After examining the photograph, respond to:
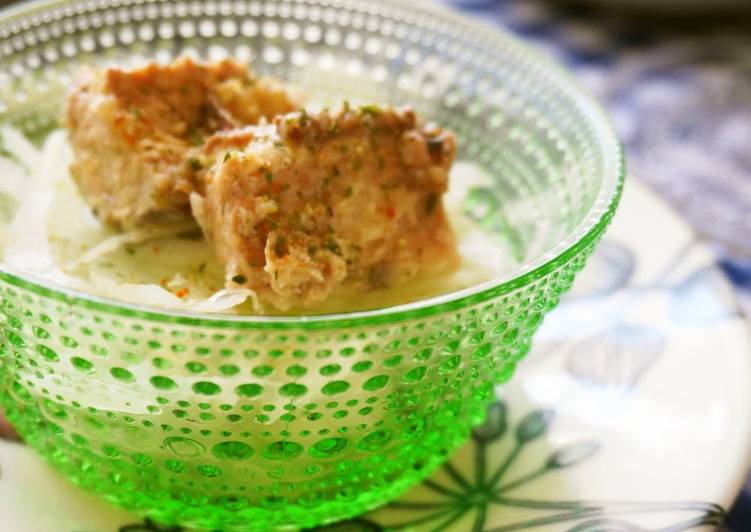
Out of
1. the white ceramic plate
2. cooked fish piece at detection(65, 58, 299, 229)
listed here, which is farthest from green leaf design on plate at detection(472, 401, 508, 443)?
cooked fish piece at detection(65, 58, 299, 229)

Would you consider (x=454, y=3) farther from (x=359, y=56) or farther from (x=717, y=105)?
(x=359, y=56)

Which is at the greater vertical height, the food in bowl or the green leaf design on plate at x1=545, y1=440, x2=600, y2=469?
the food in bowl

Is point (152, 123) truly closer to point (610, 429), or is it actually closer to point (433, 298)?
point (433, 298)

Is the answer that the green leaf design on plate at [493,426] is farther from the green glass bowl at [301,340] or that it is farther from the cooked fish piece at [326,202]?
the cooked fish piece at [326,202]

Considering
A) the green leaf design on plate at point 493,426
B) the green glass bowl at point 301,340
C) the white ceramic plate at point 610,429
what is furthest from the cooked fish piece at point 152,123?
the green leaf design on plate at point 493,426

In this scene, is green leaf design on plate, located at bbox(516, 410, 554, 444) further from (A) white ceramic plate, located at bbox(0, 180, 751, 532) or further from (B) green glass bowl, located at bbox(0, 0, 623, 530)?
(B) green glass bowl, located at bbox(0, 0, 623, 530)

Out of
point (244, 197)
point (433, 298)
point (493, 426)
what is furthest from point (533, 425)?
point (244, 197)
